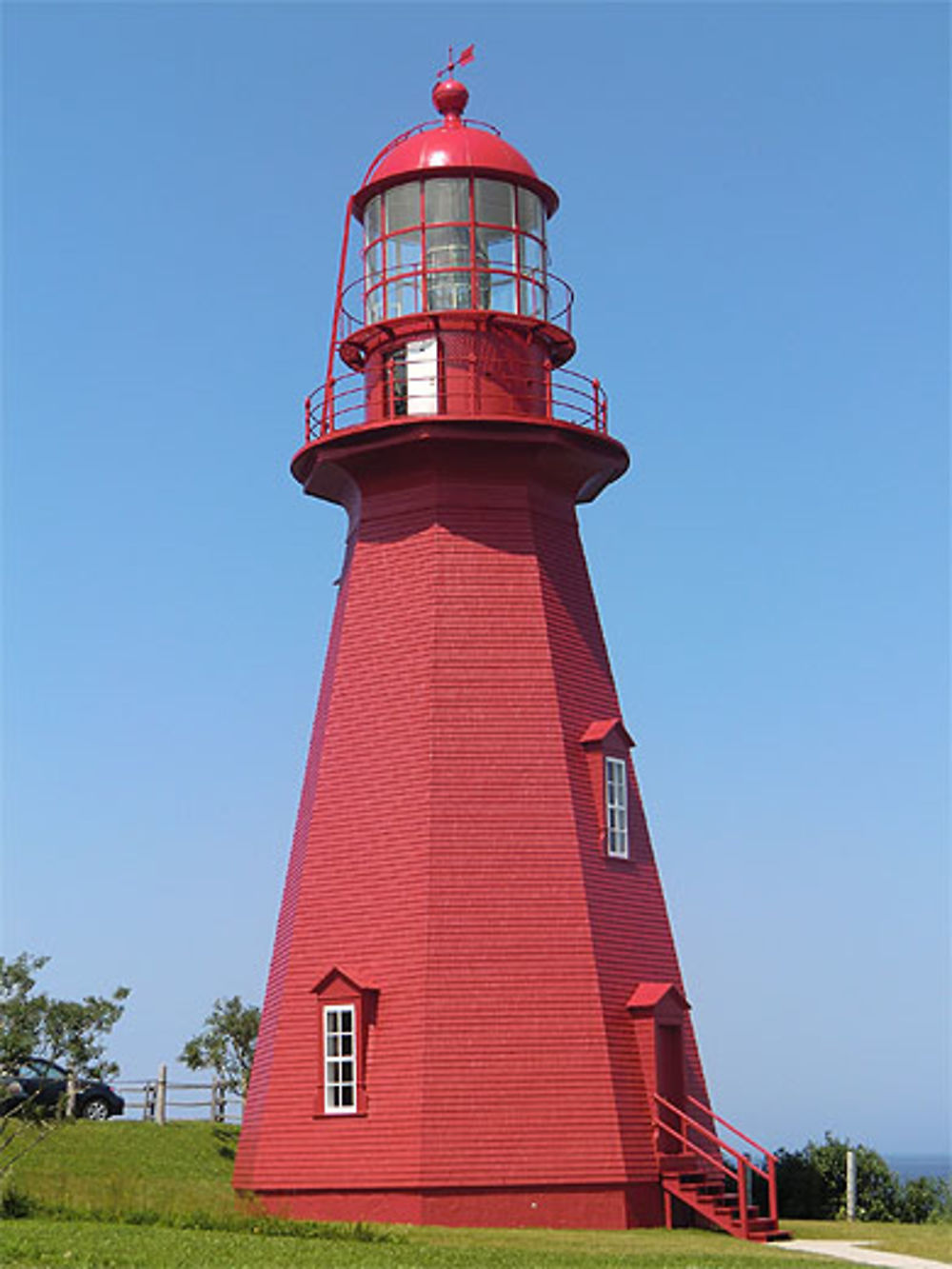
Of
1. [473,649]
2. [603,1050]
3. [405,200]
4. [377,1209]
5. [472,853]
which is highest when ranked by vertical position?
[405,200]

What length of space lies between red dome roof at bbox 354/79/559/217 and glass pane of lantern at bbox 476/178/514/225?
15cm

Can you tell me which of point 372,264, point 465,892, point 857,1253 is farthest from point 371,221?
point 857,1253

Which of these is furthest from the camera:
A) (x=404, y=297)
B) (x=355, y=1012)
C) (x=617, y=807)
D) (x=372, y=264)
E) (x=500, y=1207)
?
(x=372, y=264)

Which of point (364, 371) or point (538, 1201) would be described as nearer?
point (538, 1201)

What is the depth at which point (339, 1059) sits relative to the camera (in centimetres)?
2788

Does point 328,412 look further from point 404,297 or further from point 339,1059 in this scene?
point 339,1059

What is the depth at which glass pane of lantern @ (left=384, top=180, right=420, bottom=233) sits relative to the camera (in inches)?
1201

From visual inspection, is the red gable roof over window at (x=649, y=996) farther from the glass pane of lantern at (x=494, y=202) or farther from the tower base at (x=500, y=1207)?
the glass pane of lantern at (x=494, y=202)

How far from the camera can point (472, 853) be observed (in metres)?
28.1

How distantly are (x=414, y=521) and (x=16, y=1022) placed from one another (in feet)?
62.8

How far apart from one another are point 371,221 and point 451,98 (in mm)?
2436

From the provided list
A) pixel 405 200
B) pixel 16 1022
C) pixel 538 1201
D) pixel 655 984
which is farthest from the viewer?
pixel 16 1022

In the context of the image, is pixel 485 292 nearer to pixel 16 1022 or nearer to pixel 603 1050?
pixel 603 1050

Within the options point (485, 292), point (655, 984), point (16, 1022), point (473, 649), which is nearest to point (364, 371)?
point (485, 292)
